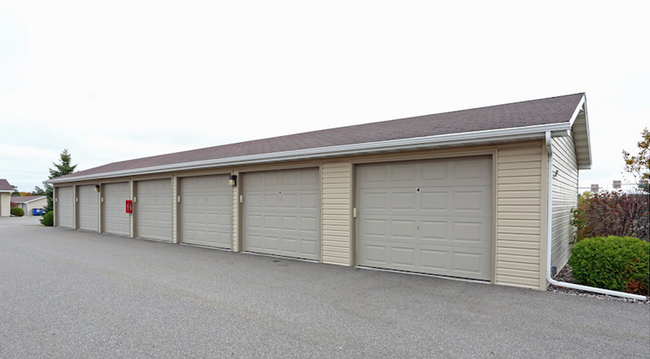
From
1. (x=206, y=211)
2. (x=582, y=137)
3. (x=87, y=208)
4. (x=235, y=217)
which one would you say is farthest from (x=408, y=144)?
(x=87, y=208)

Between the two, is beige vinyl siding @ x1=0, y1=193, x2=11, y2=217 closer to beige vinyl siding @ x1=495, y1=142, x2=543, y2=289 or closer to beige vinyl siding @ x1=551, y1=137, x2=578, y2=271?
beige vinyl siding @ x1=495, y1=142, x2=543, y2=289

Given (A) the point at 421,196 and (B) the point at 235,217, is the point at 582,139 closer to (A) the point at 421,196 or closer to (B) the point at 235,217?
(A) the point at 421,196

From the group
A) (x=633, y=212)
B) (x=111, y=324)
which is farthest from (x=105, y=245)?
(x=633, y=212)

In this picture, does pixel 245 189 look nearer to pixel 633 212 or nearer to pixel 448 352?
pixel 448 352

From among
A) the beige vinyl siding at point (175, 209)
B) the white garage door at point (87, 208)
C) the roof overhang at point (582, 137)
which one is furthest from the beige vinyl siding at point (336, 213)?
the white garage door at point (87, 208)

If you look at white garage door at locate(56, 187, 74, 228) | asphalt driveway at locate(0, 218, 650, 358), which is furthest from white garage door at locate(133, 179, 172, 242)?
white garage door at locate(56, 187, 74, 228)

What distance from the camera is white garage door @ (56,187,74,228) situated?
15680 mm

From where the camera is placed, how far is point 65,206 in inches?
640

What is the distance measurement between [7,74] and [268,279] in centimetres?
1201

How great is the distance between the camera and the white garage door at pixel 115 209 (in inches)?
485

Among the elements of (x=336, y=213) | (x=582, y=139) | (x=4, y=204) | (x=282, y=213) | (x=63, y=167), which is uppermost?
(x=582, y=139)

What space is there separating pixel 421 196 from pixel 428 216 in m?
0.37

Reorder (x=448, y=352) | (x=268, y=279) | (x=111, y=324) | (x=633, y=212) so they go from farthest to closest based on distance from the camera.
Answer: (x=633, y=212)
(x=268, y=279)
(x=111, y=324)
(x=448, y=352)

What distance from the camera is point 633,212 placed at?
695 centimetres
